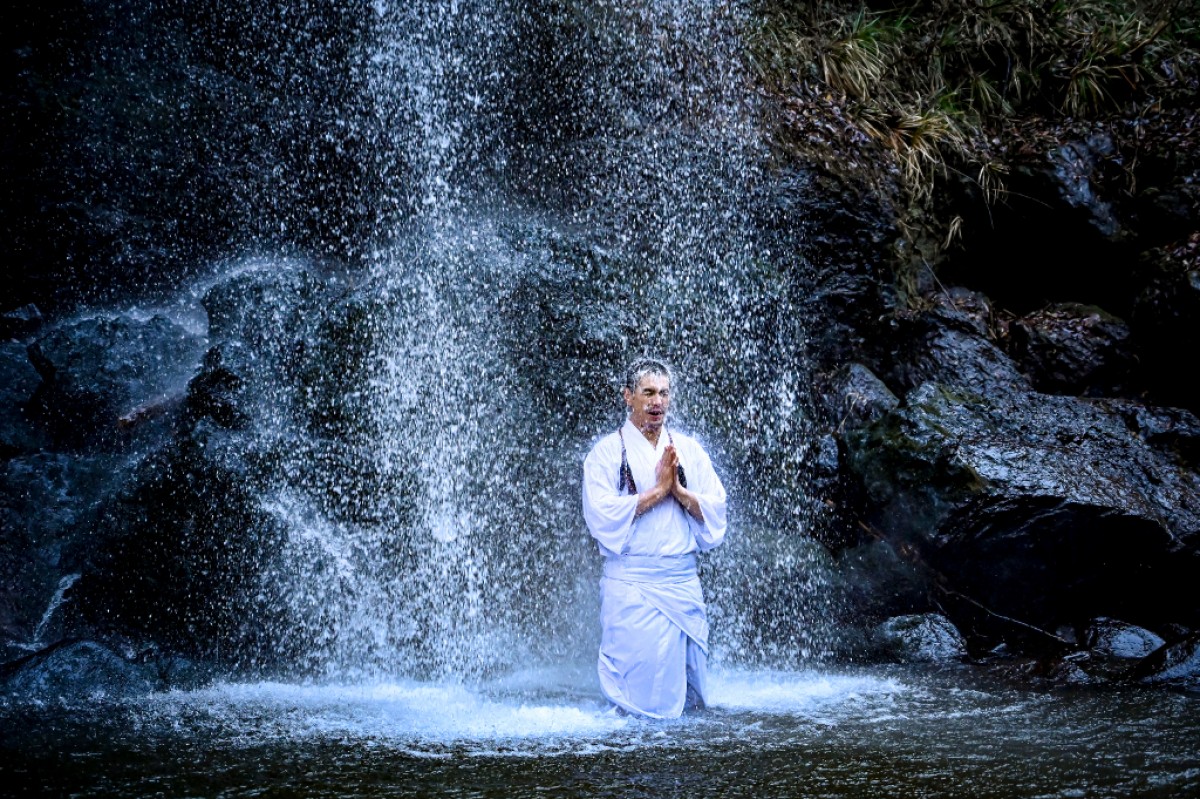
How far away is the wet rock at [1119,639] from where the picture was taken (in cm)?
611

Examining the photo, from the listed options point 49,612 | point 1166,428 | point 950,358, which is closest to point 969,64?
point 950,358

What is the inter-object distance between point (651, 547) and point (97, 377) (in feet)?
14.6

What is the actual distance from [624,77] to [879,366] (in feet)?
10.8

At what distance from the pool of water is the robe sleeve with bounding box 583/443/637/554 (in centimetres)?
89

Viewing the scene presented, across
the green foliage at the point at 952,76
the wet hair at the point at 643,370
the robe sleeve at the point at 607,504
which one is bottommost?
the robe sleeve at the point at 607,504

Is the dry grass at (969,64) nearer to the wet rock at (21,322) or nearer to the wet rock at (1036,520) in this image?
the wet rock at (1036,520)

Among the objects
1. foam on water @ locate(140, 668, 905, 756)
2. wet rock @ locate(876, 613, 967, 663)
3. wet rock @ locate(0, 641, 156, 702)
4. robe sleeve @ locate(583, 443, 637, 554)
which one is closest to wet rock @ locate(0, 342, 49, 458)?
wet rock @ locate(0, 641, 156, 702)

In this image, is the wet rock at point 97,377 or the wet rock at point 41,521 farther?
the wet rock at point 97,377

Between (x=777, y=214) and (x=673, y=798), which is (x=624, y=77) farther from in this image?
(x=673, y=798)

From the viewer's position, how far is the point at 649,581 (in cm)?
514

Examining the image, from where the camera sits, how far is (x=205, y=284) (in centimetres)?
761

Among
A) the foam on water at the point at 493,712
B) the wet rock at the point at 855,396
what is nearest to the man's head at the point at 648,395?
the foam on water at the point at 493,712

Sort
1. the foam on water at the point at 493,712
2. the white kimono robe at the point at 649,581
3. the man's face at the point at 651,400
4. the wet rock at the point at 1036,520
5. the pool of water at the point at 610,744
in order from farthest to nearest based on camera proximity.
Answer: the wet rock at the point at 1036,520, the man's face at the point at 651,400, the white kimono robe at the point at 649,581, the foam on water at the point at 493,712, the pool of water at the point at 610,744

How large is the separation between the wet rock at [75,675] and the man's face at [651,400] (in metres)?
3.25
